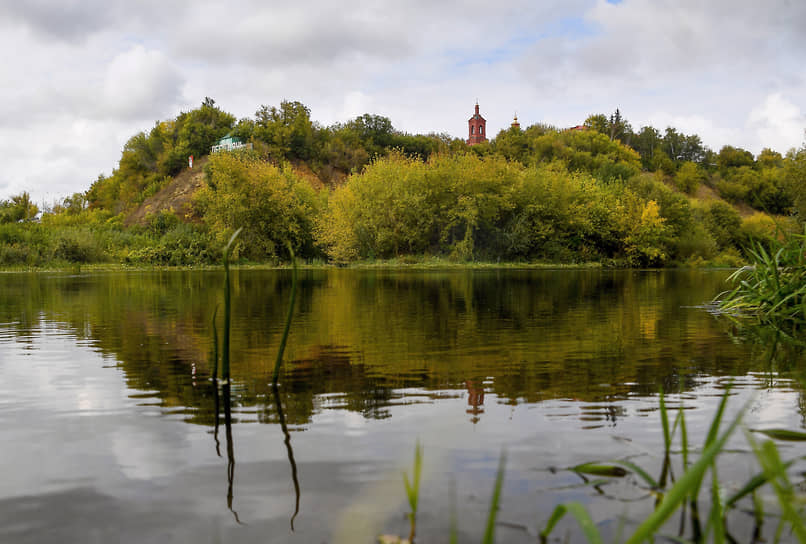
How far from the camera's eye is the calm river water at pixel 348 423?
96.1 inches

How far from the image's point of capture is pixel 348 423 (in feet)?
12.7

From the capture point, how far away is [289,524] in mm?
2355

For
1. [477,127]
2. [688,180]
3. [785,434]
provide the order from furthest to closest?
[477,127] < [688,180] < [785,434]

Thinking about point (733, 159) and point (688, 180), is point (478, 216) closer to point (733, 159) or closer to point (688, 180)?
point (688, 180)

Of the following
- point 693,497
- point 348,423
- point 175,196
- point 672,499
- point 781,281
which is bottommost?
point 348,423

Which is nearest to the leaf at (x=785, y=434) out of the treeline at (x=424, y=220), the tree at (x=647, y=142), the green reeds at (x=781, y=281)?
the green reeds at (x=781, y=281)

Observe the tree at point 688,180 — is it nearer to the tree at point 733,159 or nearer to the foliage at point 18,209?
the tree at point 733,159

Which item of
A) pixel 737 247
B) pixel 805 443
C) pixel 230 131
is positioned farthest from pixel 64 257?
pixel 737 247

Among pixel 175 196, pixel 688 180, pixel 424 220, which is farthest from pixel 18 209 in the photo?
pixel 688 180

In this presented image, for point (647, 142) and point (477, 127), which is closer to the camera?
point (647, 142)

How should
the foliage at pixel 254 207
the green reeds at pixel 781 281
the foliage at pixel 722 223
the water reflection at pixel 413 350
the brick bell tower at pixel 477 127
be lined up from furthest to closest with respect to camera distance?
1. the brick bell tower at pixel 477 127
2. the foliage at pixel 722 223
3. the foliage at pixel 254 207
4. the green reeds at pixel 781 281
5. the water reflection at pixel 413 350

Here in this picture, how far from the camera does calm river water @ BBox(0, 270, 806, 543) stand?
96.1 inches

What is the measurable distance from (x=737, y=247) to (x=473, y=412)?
56854 millimetres

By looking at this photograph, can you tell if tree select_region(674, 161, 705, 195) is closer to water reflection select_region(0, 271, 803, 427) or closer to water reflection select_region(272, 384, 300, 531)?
water reflection select_region(0, 271, 803, 427)
